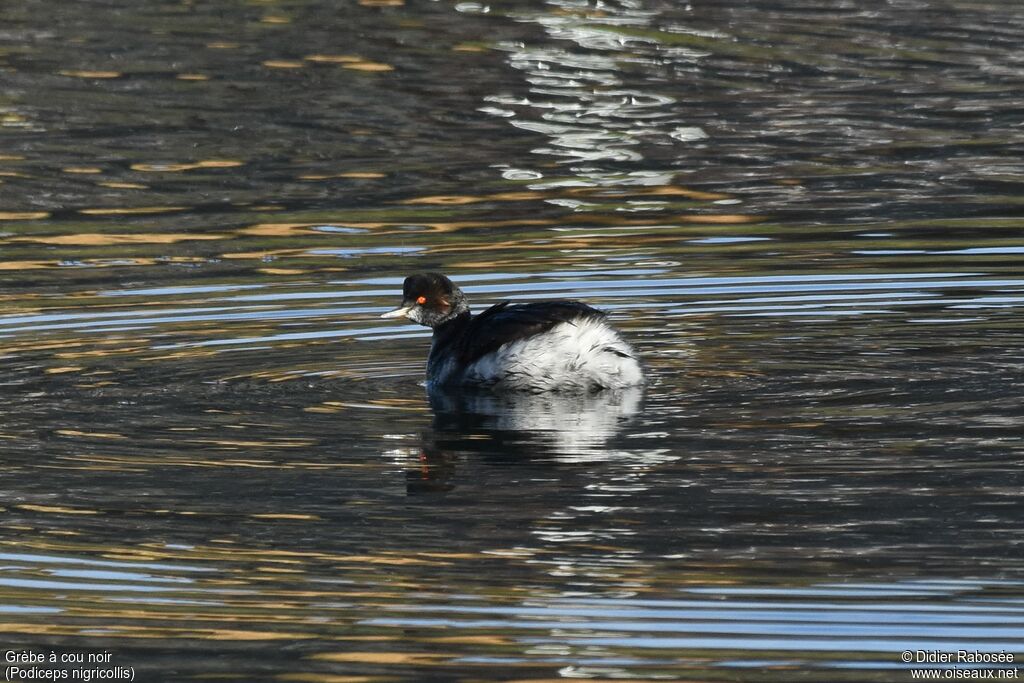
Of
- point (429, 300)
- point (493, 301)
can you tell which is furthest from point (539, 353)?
point (493, 301)

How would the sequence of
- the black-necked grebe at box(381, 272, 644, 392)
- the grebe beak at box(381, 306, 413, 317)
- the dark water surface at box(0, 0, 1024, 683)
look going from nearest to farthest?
the dark water surface at box(0, 0, 1024, 683) → the black-necked grebe at box(381, 272, 644, 392) → the grebe beak at box(381, 306, 413, 317)

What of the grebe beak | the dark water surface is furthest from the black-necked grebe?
the grebe beak

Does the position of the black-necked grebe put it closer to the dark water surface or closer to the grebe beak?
the dark water surface

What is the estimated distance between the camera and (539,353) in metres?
10.5

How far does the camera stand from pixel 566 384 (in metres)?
10.6

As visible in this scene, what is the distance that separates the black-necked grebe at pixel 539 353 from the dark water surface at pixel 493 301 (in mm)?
137

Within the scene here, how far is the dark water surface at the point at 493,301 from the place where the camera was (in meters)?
7.09

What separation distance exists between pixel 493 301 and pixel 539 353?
241cm

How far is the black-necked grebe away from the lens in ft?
34.1

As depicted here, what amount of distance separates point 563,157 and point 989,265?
5092 millimetres

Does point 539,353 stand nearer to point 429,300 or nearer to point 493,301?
point 429,300

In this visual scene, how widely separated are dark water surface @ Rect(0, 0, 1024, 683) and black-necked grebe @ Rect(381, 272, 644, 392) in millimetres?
137

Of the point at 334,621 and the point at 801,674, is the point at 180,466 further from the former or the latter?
the point at 801,674

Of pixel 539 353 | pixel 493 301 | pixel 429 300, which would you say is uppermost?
pixel 429 300
